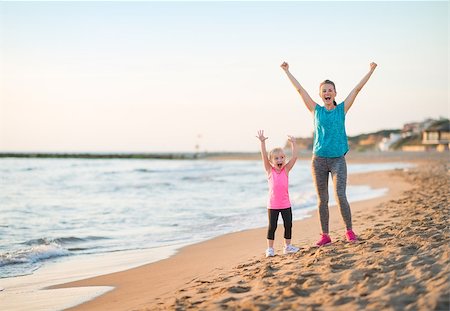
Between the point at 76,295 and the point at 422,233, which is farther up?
the point at 422,233

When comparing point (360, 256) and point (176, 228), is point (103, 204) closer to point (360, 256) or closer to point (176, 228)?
point (176, 228)

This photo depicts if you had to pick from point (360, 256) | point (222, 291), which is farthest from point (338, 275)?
point (222, 291)

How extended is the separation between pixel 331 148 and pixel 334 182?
0.41 metres

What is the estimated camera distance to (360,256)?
16.5 ft

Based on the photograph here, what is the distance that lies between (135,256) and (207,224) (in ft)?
11.2

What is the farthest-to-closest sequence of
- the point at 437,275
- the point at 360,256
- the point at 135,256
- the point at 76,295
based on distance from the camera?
the point at 135,256 < the point at 76,295 < the point at 360,256 < the point at 437,275

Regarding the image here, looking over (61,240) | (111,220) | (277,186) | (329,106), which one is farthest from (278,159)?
(111,220)

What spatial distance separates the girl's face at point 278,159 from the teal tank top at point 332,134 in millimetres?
408

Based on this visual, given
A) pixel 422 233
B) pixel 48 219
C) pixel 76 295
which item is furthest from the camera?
pixel 48 219

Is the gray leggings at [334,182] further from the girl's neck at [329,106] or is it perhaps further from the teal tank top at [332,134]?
the girl's neck at [329,106]

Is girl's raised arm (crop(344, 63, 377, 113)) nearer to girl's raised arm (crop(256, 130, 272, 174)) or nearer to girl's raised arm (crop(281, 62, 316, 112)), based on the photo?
girl's raised arm (crop(281, 62, 316, 112))

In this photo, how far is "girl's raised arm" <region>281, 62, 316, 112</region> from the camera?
6.20m

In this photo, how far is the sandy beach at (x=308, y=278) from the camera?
382 centimetres

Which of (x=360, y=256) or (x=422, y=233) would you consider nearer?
(x=360, y=256)
